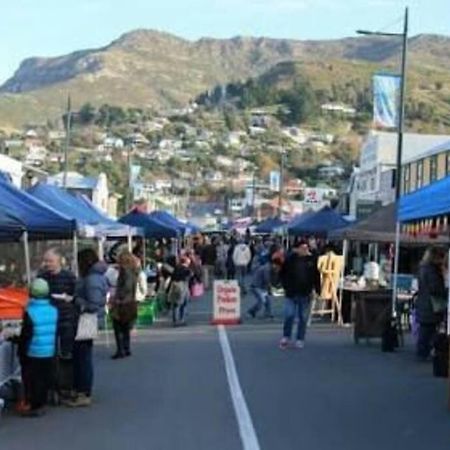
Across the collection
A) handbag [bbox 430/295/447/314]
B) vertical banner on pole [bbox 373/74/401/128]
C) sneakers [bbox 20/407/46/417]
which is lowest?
sneakers [bbox 20/407/46/417]

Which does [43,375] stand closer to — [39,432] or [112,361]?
[39,432]

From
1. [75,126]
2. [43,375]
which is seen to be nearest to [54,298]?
[43,375]

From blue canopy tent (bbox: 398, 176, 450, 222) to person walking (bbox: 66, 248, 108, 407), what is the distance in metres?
4.55

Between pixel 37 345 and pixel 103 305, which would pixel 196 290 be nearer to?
pixel 103 305

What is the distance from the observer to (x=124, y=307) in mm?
18578

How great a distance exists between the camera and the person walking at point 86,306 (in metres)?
13.3

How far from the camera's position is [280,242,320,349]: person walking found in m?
20.3

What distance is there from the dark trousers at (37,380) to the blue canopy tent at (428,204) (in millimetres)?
5698

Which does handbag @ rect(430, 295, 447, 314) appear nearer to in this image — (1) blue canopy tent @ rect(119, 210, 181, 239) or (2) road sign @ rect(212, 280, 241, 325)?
(2) road sign @ rect(212, 280, 241, 325)

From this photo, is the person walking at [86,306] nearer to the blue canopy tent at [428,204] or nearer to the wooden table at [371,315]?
the blue canopy tent at [428,204]

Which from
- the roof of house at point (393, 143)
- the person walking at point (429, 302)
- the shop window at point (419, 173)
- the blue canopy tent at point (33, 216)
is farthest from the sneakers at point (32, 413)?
the roof of house at point (393, 143)

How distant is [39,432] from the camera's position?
11227 mm

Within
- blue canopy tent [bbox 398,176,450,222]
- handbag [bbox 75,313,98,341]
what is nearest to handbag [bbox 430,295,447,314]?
blue canopy tent [bbox 398,176,450,222]

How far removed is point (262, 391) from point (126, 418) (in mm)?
2780
